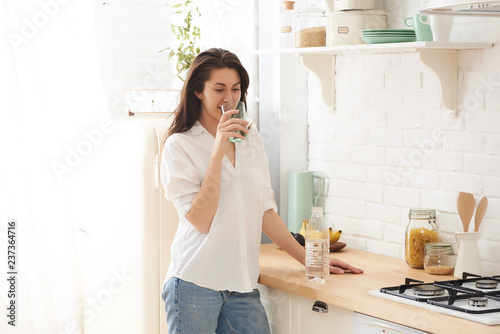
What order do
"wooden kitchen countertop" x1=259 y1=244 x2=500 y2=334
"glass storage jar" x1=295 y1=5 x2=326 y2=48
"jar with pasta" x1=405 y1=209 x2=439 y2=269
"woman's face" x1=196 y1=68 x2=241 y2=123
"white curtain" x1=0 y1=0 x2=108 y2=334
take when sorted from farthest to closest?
"glass storage jar" x1=295 y1=5 x2=326 y2=48, "white curtain" x1=0 y1=0 x2=108 y2=334, "jar with pasta" x1=405 y1=209 x2=439 y2=269, "woman's face" x1=196 y1=68 x2=241 y2=123, "wooden kitchen countertop" x1=259 y1=244 x2=500 y2=334

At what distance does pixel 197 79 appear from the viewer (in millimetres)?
2762

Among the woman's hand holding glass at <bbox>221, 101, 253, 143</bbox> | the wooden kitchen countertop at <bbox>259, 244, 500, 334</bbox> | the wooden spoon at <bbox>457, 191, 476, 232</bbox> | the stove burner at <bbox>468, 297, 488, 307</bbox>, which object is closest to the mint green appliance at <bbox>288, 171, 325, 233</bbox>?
the wooden kitchen countertop at <bbox>259, 244, 500, 334</bbox>

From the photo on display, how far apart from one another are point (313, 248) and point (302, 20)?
1135 mm

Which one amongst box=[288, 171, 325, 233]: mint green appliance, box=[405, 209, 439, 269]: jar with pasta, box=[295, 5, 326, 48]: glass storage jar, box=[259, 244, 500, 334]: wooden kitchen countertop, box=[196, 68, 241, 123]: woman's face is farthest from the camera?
box=[288, 171, 325, 233]: mint green appliance

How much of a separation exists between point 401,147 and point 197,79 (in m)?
1.01

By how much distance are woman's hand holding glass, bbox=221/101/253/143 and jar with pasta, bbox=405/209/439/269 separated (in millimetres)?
870

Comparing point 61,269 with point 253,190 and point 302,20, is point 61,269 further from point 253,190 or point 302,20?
point 302,20

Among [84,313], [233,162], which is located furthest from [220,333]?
[84,313]

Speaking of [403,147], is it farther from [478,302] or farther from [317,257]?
[478,302]

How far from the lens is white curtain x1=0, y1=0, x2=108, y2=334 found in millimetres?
3178

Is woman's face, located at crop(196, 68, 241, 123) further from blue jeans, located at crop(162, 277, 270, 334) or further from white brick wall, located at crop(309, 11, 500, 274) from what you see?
white brick wall, located at crop(309, 11, 500, 274)

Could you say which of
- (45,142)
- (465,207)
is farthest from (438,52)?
(45,142)

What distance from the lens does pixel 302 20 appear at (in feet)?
11.1

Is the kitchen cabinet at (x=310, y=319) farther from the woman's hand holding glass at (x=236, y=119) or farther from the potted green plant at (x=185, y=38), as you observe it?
the potted green plant at (x=185, y=38)
